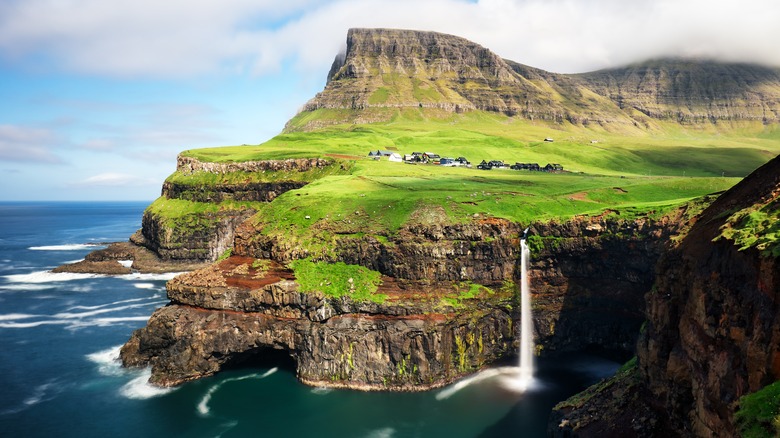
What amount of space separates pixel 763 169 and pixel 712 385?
1278 cm

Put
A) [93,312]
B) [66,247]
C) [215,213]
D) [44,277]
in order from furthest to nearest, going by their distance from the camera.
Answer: [66,247] → [215,213] → [44,277] → [93,312]

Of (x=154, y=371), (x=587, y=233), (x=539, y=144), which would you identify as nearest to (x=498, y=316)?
(x=587, y=233)

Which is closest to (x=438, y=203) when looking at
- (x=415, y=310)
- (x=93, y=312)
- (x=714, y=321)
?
(x=415, y=310)

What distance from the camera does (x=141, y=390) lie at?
5206 centimetres

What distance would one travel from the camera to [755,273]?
66.3 feet

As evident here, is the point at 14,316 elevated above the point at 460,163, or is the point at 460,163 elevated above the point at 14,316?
the point at 460,163

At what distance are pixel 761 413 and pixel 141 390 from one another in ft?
186

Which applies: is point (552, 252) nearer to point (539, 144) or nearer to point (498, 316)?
point (498, 316)

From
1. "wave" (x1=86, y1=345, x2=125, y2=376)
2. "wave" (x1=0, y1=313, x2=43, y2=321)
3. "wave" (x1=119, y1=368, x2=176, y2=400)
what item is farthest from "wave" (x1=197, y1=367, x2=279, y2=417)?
"wave" (x1=0, y1=313, x2=43, y2=321)

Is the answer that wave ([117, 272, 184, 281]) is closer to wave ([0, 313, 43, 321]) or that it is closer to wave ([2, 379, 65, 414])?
wave ([0, 313, 43, 321])

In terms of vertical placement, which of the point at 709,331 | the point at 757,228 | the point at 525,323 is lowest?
the point at 525,323

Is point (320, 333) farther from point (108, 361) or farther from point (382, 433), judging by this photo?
point (108, 361)

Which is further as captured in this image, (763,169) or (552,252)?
(552,252)

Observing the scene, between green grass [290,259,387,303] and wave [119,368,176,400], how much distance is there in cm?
1962
